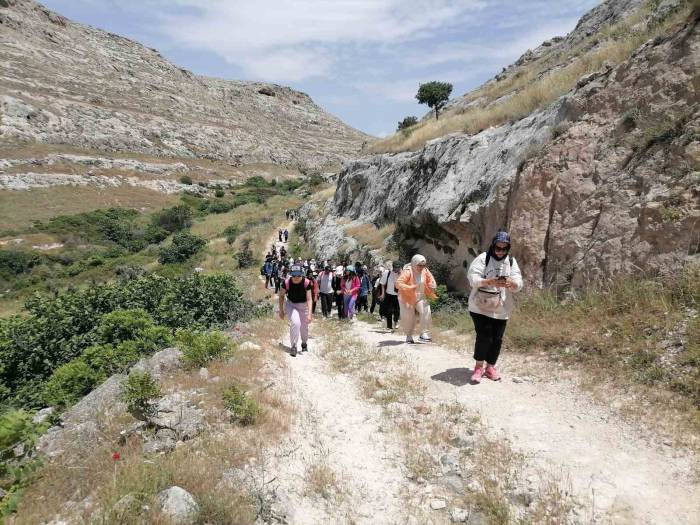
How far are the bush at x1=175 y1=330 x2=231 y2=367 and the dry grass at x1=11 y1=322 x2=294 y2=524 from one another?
4.56ft

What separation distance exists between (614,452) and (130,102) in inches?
3595

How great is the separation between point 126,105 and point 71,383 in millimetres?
83052

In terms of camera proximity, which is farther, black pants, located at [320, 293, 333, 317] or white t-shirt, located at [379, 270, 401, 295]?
black pants, located at [320, 293, 333, 317]

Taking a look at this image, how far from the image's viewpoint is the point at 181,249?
34.8 meters

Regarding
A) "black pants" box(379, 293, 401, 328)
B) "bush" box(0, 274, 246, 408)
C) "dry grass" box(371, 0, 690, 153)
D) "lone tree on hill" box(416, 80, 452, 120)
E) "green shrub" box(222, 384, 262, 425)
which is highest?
"lone tree on hill" box(416, 80, 452, 120)

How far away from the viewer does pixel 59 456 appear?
4344 millimetres

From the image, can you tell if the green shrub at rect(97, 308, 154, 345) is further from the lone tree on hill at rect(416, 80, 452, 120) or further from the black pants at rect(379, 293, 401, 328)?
the lone tree on hill at rect(416, 80, 452, 120)

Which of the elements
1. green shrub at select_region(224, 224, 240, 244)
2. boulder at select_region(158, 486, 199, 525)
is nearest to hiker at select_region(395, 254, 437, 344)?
boulder at select_region(158, 486, 199, 525)

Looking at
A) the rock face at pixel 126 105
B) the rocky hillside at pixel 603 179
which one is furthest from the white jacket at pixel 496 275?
the rock face at pixel 126 105

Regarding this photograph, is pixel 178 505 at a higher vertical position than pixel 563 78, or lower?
lower

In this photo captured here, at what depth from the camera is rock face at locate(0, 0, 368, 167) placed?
65.9 meters

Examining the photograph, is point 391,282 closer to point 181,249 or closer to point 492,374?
point 492,374

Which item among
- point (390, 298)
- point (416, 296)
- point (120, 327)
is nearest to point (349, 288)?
point (390, 298)

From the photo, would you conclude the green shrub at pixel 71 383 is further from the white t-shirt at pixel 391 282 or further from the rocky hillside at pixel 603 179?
the rocky hillside at pixel 603 179
